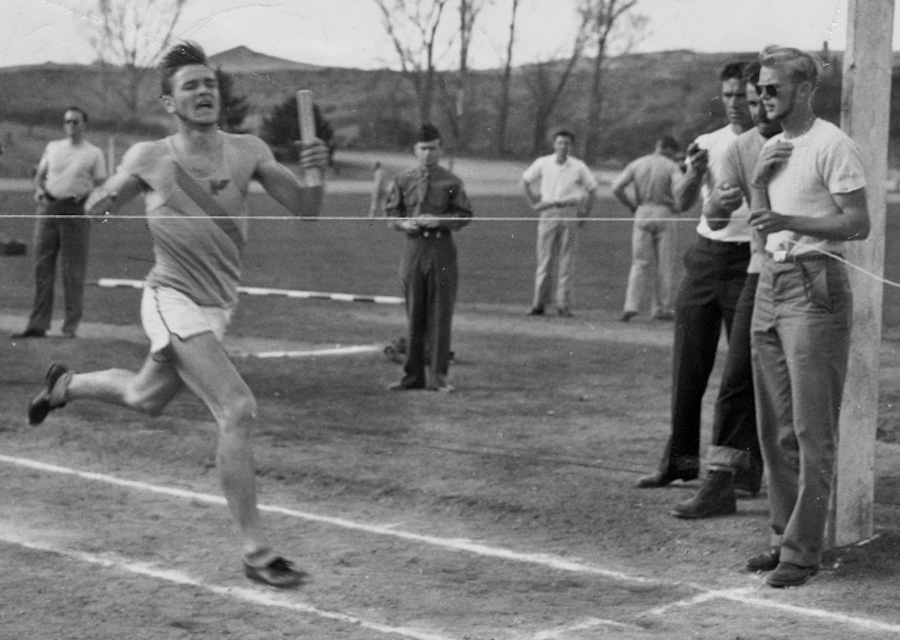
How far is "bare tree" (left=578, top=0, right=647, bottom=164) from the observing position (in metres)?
6.75

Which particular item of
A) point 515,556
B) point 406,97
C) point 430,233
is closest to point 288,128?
point 406,97

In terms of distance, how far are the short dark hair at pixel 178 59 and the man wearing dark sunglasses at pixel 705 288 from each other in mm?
2230

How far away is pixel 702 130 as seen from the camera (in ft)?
25.0

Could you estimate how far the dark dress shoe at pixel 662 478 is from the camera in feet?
25.4

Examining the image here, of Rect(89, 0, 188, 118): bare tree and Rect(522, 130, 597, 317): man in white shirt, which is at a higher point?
Rect(89, 0, 188, 118): bare tree

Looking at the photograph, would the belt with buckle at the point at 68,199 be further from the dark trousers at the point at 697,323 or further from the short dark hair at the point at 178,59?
the dark trousers at the point at 697,323

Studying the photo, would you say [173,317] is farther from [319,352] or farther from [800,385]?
[319,352]

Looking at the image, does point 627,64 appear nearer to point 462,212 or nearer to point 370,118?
point 370,118

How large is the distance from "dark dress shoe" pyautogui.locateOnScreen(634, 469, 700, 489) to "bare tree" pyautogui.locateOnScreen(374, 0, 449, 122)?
7.49ft

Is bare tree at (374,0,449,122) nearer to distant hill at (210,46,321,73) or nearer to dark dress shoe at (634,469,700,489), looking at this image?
distant hill at (210,46,321,73)

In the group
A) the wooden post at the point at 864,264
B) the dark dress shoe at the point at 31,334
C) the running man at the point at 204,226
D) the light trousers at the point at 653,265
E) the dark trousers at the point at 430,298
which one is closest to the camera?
the running man at the point at 204,226

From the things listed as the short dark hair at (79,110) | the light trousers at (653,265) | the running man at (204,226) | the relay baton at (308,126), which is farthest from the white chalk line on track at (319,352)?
the relay baton at (308,126)

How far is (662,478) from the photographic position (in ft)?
25.6

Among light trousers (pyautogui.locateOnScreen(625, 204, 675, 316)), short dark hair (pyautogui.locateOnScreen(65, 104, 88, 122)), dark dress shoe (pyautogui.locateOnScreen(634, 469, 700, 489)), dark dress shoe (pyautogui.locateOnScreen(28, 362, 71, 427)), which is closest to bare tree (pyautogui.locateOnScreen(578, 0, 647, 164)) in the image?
dark dress shoe (pyautogui.locateOnScreen(634, 469, 700, 489))
